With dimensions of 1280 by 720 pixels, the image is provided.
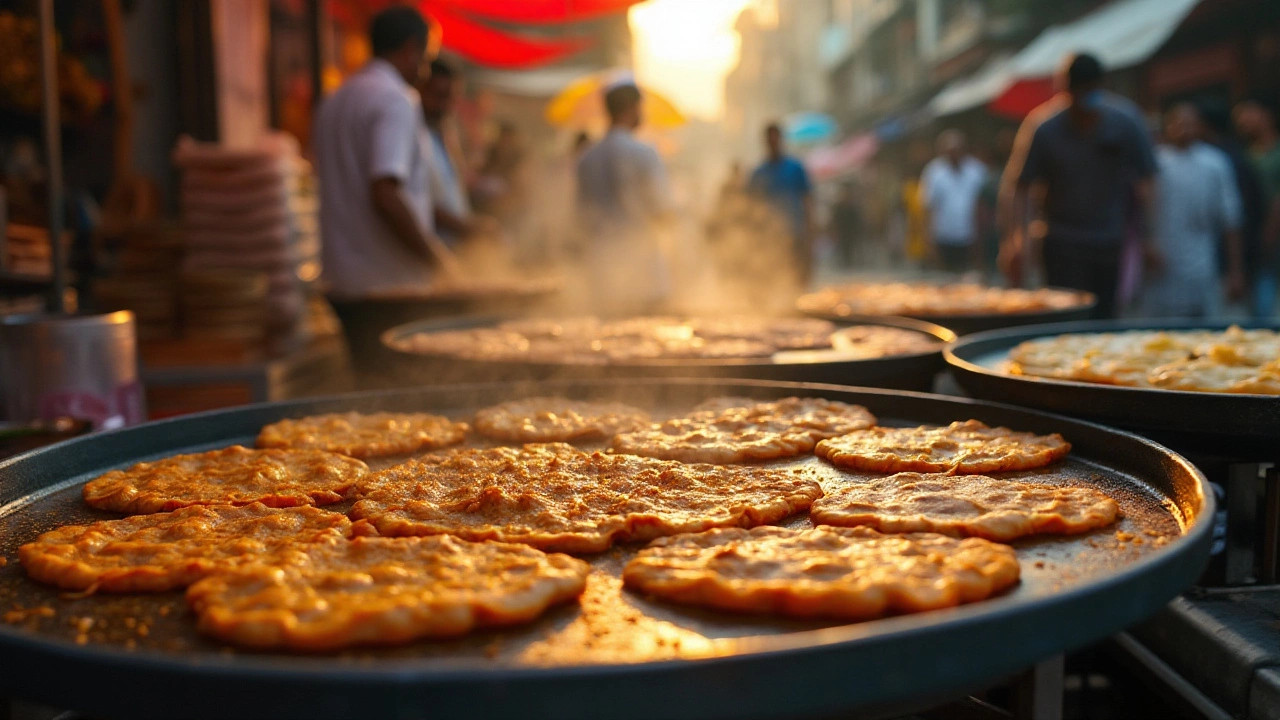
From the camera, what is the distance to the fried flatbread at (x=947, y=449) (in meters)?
2.09

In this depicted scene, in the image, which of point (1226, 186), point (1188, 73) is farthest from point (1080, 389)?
point (1188, 73)

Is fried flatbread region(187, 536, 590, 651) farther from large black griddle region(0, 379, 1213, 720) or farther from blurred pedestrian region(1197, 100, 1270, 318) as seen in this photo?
blurred pedestrian region(1197, 100, 1270, 318)

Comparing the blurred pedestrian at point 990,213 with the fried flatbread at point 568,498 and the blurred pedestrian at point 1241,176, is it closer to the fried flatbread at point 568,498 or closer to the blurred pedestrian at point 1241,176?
the blurred pedestrian at point 1241,176

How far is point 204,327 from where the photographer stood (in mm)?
4926

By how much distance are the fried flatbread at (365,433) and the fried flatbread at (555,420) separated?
10 centimetres

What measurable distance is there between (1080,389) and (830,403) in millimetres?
657

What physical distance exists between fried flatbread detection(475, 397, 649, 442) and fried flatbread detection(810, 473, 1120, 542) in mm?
771

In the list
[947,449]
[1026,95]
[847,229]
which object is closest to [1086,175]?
[947,449]

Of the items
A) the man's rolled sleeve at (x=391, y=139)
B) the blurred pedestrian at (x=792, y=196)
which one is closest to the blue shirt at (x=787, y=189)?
the blurred pedestrian at (x=792, y=196)

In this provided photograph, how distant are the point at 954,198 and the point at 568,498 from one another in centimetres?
1467

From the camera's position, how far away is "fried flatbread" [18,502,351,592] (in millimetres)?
1469

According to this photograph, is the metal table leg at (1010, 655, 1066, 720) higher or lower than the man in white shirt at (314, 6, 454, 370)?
lower

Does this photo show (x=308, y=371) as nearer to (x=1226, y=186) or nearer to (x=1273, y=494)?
(x=1273, y=494)

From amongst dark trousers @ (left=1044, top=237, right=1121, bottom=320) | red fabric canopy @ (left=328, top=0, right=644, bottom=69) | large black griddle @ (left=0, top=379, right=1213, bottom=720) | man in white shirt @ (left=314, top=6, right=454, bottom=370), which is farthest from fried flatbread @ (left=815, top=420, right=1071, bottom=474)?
red fabric canopy @ (left=328, top=0, right=644, bottom=69)
